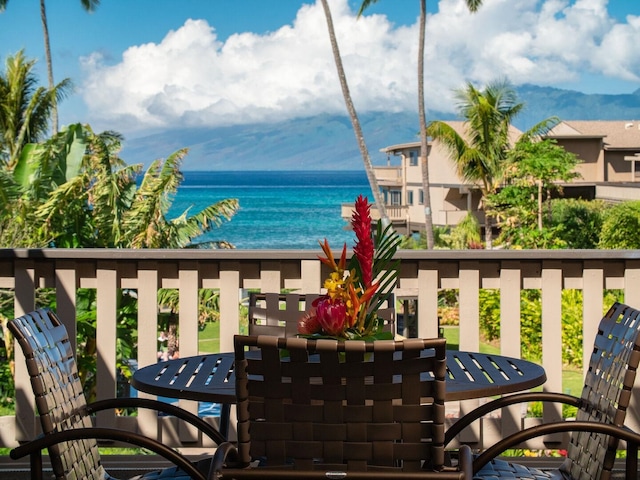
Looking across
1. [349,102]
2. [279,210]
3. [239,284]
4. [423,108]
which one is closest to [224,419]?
[239,284]

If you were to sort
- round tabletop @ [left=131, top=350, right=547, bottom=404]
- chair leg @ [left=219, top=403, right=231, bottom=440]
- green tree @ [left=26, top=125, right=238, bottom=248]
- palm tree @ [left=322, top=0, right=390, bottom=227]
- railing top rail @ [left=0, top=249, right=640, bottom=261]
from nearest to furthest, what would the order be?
round tabletop @ [left=131, top=350, right=547, bottom=404], chair leg @ [left=219, top=403, right=231, bottom=440], railing top rail @ [left=0, top=249, right=640, bottom=261], green tree @ [left=26, top=125, right=238, bottom=248], palm tree @ [left=322, top=0, right=390, bottom=227]

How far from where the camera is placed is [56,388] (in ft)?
7.76

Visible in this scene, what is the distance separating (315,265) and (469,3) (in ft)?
119

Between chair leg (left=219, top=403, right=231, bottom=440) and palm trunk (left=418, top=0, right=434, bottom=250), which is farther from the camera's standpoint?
palm trunk (left=418, top=0, right=434, bottom=250)

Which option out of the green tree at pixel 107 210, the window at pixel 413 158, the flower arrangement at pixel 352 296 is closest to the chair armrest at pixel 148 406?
the flower arrangement at pixel 352 296

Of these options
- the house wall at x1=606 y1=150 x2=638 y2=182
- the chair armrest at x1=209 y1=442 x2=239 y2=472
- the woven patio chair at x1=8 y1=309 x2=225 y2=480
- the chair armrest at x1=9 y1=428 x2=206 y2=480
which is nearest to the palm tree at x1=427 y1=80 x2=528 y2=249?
the house wall at x1=606 y1=150 x2=638 y2=182

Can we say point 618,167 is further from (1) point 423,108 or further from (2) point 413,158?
(1) point 423,108

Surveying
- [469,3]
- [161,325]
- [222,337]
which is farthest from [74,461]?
[469,3]

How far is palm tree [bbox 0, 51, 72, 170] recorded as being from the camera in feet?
108

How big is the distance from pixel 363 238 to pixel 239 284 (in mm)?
1690

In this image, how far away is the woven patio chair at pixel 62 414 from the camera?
2229 mm

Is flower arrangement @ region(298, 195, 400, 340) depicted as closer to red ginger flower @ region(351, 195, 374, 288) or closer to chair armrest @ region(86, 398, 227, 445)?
red ginger flower @ region(351, 195, 374, 288)

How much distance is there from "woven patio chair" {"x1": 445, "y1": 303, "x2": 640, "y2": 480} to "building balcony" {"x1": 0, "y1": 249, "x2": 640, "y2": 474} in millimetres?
1112

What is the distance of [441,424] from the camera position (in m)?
1.95
